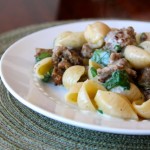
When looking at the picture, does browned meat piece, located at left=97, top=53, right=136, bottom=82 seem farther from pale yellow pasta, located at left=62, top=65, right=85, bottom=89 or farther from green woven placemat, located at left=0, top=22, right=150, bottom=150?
green woven placemat, located at left=0, top=22, right=150, bottom=150

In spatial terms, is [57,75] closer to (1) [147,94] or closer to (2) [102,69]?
(2) [102,69]

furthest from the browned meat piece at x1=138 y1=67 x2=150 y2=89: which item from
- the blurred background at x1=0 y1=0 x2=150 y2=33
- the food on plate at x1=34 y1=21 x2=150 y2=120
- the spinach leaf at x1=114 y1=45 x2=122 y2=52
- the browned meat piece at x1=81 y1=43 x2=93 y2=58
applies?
the blurred background at x1=0 y1=0 x2=150 y2=33

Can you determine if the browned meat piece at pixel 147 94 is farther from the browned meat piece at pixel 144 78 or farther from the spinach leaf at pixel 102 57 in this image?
the spinach leaf at pixel 102 57

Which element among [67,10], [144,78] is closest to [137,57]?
[144,78]

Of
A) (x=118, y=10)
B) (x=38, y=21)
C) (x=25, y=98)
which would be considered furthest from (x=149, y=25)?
(x=118, y=10)

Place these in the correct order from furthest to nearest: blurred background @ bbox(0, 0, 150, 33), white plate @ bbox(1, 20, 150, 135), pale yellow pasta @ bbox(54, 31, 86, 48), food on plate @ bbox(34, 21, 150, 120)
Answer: blurred background @ bbox(0, 0, 150, 33) < pale yellow pasta @ bbox(54, 31, 86, 48) < food on plate @ bbox(34, 21, 150, 120) < white plate @ bbox(1, 20, 150, 135)

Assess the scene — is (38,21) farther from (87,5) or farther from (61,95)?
(61,95)

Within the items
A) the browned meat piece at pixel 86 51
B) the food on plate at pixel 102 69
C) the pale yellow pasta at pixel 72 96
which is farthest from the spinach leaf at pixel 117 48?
the pale yellow pasta at pixel 72 96
